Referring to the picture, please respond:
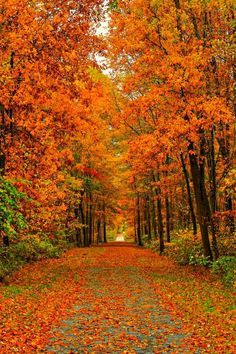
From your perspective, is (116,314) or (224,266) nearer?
(116,314)

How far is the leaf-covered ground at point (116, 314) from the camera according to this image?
823 centimetres

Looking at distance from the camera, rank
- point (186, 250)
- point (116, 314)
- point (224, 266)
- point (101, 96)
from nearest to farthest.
Answer: point (116, 314)
point (224, 266)
point (101, 96)
point (186, 250)

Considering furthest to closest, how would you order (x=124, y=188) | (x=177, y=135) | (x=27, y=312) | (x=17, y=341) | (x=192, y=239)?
(x=124, y=188), (x=192, y=239), (x=177, y=135), (x=27, y=312), (x=17, y=341)

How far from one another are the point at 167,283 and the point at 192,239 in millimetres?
6795

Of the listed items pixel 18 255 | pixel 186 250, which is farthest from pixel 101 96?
pixel 186 250

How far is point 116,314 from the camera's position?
10.9m

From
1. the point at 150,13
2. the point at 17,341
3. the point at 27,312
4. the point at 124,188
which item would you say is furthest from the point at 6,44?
the point at 124,188

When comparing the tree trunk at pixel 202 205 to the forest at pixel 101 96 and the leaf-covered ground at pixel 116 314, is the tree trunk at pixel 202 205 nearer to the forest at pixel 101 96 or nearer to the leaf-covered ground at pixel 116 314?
the forest at pixel 101 96

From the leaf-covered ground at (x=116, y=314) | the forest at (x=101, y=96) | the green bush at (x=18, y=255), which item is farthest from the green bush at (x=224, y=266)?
the green bush at (x=18, y=255)

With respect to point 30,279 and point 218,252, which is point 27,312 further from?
point 218,252

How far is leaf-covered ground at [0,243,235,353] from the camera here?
823 centimetres

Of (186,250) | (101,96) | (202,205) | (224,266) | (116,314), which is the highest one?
(101,96)

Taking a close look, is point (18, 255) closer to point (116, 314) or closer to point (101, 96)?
point (101, 96)

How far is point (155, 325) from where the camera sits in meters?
9.72
